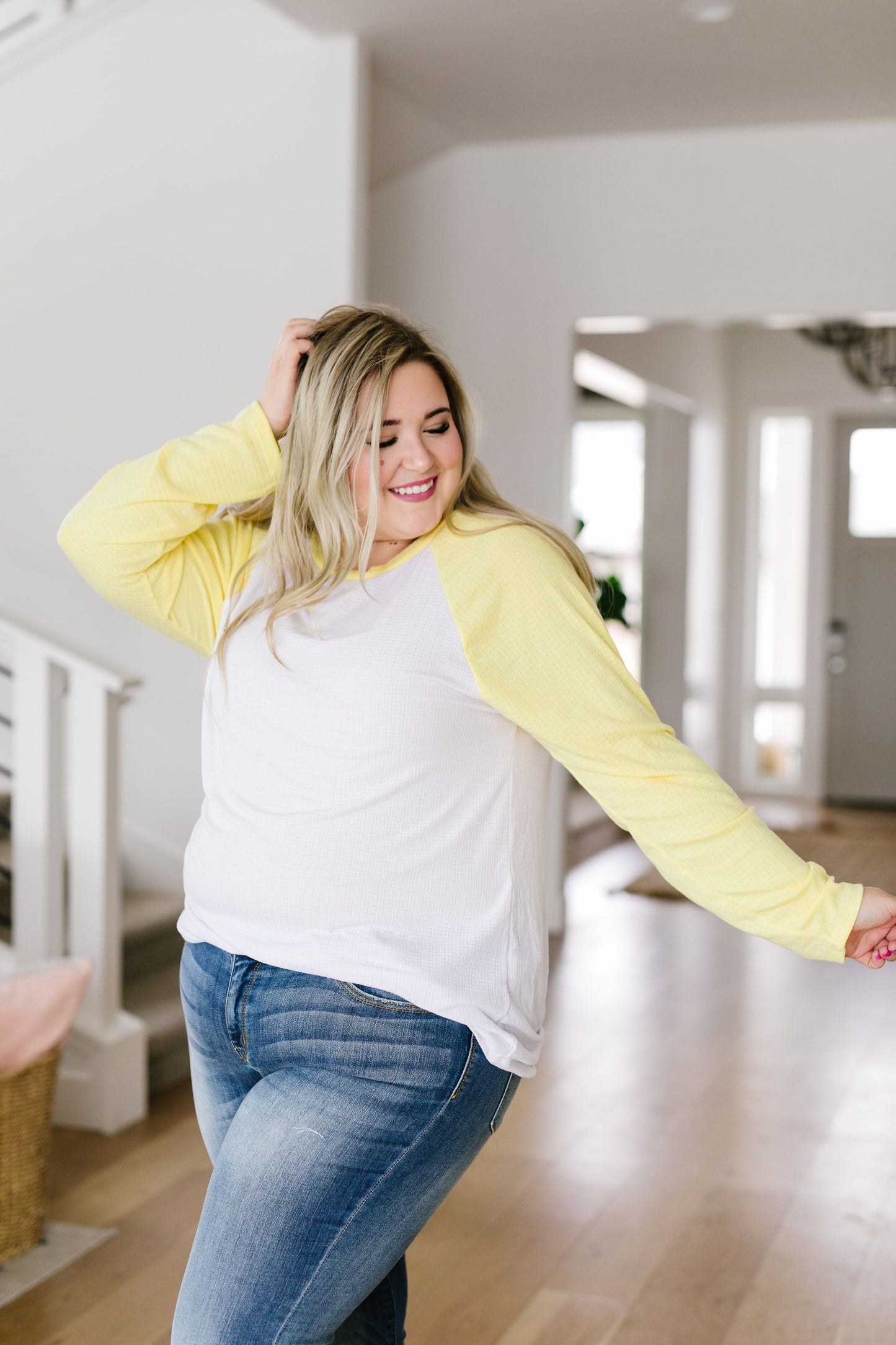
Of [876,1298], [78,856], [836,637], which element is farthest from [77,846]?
[836,637]

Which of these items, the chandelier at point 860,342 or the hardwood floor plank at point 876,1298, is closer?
the hardwood floor plank at point 876,1298

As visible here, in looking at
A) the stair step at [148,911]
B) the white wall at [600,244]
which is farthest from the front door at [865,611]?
the stair step at [148,911]

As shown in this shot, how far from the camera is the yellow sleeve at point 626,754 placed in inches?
45.2

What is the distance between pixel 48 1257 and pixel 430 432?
1971 mm

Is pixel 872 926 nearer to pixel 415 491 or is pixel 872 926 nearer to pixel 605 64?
pixel 415 491

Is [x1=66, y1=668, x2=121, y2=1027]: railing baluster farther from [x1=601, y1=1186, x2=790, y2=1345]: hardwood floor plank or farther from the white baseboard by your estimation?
[x1=601, y1=1186, x2=790, y2=1345]: hardwood floor plank

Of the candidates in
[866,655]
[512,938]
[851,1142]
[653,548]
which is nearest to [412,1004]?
[512,938]

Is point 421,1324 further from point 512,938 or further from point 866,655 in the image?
point 866,655

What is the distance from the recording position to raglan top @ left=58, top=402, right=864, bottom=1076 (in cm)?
115

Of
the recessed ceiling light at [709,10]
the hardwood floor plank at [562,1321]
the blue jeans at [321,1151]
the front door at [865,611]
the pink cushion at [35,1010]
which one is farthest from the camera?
the front door at [865,611]

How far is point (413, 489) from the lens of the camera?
4.15 feet

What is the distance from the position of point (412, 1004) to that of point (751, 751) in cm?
800

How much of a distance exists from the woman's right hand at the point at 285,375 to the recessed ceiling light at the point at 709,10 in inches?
118

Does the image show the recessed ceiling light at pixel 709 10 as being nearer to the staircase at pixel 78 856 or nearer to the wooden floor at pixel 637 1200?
the staircase at pixel 78 856
